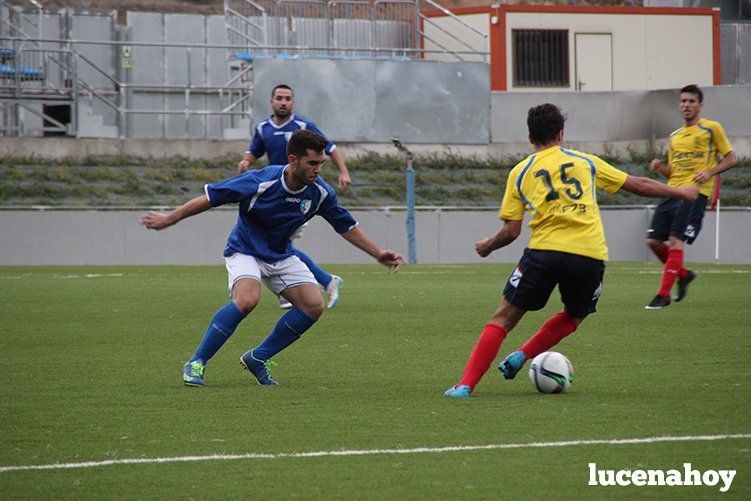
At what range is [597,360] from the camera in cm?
896

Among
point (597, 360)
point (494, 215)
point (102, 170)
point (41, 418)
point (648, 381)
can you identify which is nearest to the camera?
point (41, 418)

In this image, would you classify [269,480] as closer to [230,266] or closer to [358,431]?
[358,431]

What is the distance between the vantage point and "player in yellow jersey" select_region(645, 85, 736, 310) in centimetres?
1291

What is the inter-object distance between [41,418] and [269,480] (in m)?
2.06

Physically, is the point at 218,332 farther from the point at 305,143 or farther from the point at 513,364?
the point at 513,364

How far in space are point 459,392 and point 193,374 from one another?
5.75 feet

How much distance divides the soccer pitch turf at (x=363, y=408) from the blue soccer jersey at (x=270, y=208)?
2.91 ft

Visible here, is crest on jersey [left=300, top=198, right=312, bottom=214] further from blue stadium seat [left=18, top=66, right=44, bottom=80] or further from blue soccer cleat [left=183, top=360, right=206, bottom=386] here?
blue stadium seat [left=18, top=66, right=44, bottom=80]

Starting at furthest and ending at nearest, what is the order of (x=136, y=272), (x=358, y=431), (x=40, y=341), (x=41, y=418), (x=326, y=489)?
(x=136, y=272) → (x=40, y=341) → (x=41, y=418) → (x=358, y=431) → (x=326, y=489)

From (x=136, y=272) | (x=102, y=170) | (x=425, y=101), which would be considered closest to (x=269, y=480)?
(x=136, y=272)
